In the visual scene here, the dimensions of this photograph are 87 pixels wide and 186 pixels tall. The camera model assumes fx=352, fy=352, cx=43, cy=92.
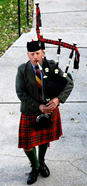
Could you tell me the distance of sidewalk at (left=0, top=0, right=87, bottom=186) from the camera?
3662 mm

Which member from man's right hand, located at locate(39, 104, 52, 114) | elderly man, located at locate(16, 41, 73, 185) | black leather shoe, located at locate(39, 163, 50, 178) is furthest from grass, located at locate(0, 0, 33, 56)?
man's right hand, located at locate(39, 104, 52, 114)

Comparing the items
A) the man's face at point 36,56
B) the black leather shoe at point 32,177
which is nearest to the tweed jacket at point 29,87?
the man's face at point 36,56

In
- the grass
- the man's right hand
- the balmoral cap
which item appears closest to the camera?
the balmoral cap

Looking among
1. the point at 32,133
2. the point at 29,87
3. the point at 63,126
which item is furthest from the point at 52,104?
the point at 63,126

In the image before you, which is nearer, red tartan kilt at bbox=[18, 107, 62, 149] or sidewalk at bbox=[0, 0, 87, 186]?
red tartan kilt at bbox=[18, 107, 62, 149]

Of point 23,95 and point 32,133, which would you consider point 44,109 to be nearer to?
point 23,95

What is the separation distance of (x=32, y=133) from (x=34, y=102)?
1.14 ft

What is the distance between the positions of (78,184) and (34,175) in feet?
1.47

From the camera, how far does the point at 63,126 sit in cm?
460

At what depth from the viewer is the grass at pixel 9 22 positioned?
8.30 metres

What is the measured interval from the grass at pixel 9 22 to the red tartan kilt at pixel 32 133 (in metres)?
4.41

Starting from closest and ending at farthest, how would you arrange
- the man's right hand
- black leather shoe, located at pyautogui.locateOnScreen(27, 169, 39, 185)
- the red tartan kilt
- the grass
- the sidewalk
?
the man's right hand, the red tartan kilt, black leather shoe, located at pyautogui.locateOnScreen(27, 169, 39, 185), the sidewalk, the grass

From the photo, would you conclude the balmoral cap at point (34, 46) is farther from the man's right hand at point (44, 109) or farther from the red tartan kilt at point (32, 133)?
the red tartan kilt at point (32, 133)

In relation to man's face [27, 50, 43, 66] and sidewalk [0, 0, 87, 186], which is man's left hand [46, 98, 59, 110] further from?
sidewalk [0, 0, 87, 186]
